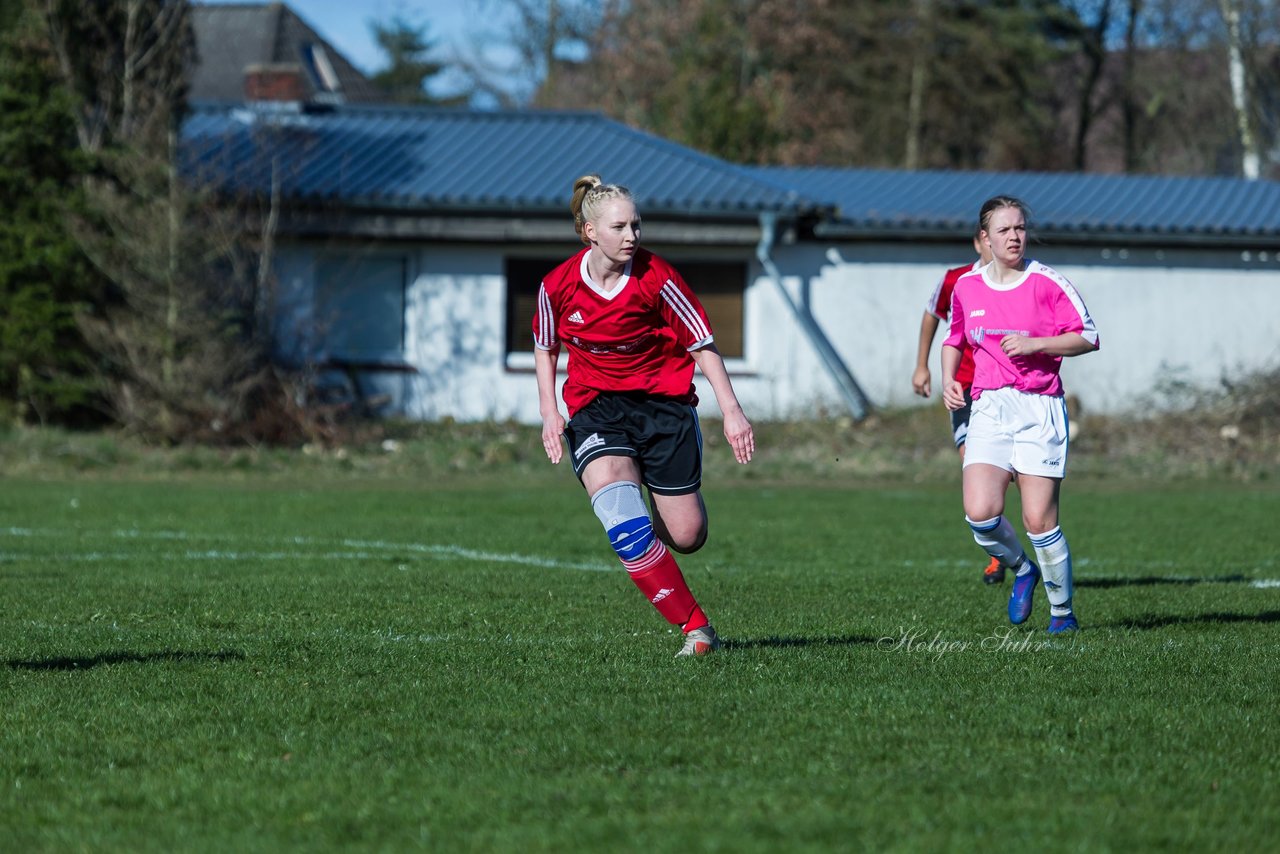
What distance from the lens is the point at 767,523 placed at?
13.3 metres

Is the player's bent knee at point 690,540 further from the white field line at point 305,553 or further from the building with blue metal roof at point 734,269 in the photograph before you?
the building with blue metal roof at point 734,269

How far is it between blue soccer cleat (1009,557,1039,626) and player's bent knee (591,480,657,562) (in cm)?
205

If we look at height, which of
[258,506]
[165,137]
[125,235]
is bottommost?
[258,506]

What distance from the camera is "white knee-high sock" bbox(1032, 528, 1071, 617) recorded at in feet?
23.8

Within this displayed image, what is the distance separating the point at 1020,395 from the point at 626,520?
2095 millimetres

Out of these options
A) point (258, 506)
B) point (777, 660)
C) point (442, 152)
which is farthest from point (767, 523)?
point (442, 152)

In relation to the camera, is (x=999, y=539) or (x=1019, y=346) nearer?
(x=1019, y=346)

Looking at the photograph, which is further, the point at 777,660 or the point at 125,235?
the point at 125,235

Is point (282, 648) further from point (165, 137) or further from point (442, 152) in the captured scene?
point (442, 152)

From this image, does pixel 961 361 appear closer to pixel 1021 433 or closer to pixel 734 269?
pixel 1021 433

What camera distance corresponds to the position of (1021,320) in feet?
23.7

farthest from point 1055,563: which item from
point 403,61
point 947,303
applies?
point 403,61

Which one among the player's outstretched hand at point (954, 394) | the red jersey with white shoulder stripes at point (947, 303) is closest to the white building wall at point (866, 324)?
the red jersey with white shoulder stripes at point (947, 303)

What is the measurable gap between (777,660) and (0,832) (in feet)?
10.4
